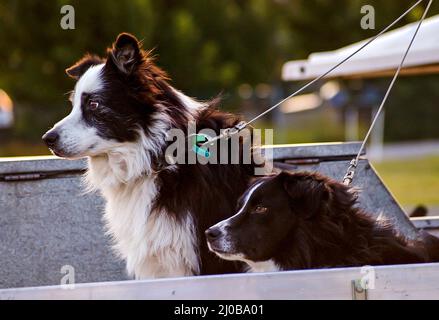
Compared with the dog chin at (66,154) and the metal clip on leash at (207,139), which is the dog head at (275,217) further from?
the dog chin at (66,154)

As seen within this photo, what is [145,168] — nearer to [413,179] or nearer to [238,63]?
[413,179]

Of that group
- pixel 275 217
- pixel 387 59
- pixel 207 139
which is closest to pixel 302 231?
pixel 275 217

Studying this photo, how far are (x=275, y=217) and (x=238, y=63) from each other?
22994mm

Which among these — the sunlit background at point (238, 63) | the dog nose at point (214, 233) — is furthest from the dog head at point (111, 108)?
the sunlit background at point (238, 63)

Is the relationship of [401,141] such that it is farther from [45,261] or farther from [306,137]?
Answer: [45,261]

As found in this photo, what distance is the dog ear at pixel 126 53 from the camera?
5.18 metres

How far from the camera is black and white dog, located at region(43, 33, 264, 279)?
5086mm

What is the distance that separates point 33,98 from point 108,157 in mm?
19625

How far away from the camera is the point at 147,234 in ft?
16.9

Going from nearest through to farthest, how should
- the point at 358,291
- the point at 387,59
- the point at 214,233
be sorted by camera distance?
the point at 358,291
the point at 214,233
the point at 387,59

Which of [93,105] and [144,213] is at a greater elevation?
[93,105]

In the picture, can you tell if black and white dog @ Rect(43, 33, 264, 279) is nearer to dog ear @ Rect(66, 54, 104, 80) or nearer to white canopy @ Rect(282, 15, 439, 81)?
dog ear @ Rect(66, 54, 104, 80)

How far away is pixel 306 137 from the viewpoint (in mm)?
26906

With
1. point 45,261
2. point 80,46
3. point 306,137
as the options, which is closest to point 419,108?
point 306,137
